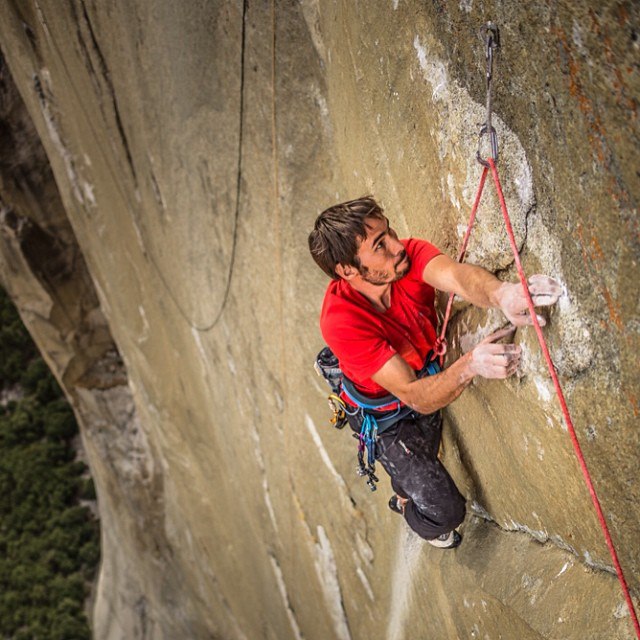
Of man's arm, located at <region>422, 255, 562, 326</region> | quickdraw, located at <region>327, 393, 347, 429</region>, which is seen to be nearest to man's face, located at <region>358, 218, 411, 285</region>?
man's arm, located at <region>422, 255, 562, 326</region>

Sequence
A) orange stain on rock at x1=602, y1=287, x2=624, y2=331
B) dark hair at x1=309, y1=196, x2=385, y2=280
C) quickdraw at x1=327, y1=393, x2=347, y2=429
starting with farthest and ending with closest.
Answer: quickdraw at x1=327, y1=393, x2=347, y2=429, dark hair at x1=309, y1=196, x2=385, y2=280, orange stain on rock at x1=602, y1=287, x2=624, y2=331

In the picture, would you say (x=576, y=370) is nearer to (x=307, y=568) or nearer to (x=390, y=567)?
(x=390, y=567)

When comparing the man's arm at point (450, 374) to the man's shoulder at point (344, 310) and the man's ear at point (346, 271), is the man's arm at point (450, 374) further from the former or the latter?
the man's ear at point (346, 271)

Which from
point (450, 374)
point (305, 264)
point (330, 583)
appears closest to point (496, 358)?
point (450, 374)

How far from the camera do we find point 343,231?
7.43ft

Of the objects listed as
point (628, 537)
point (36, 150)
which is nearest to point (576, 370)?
point (628, 537)

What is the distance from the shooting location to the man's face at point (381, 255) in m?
2.29

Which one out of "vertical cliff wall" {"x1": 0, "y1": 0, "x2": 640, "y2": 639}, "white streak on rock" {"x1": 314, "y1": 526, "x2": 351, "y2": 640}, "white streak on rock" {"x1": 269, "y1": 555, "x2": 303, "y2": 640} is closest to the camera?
"vertical cliff wall" {"x1": 0, "y1": 0, "x2": 640, "y2": 639}

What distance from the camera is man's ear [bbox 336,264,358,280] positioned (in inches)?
92.4

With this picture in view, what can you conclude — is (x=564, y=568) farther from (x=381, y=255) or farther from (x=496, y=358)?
(x=381, y=255)

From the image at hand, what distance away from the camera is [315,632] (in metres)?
6.10

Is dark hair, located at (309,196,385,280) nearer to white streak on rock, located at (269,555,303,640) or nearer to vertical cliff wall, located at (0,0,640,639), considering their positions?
vertical cliff wall, located at (0,0,640,639)

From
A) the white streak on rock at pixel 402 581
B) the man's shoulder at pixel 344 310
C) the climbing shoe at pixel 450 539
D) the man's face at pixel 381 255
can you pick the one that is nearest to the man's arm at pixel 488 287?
the man's face at pixel 381 255

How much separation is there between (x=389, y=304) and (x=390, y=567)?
7.18 feet
